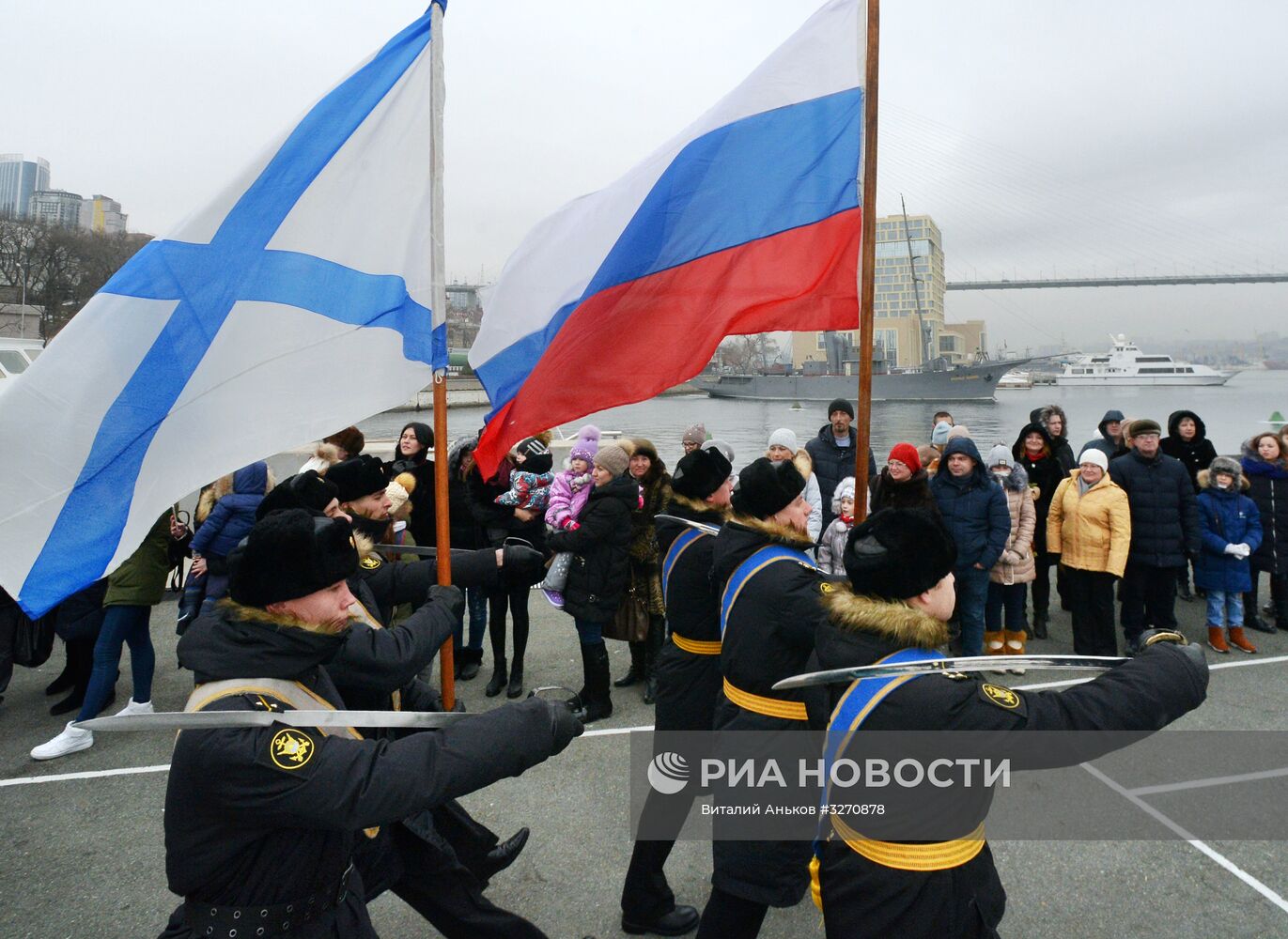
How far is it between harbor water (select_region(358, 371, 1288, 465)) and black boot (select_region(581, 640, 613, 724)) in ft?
40.2

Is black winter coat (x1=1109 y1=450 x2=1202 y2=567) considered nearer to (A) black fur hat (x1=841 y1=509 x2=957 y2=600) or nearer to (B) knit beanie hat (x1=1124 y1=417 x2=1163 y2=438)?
(B) knit beanie hat (x1=1124 y1=417 x2=1163 y2=438)

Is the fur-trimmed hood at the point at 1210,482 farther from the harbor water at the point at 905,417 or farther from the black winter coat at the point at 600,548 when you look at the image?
the harbor water at the point at 905,417

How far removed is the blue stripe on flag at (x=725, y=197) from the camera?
3277 mm

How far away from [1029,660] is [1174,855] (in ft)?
7.34

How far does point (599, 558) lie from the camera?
492cm

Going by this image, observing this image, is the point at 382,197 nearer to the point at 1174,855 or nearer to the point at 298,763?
the point at 298,763

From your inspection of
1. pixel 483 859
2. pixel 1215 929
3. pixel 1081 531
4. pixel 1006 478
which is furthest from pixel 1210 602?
A: pixel 483 859

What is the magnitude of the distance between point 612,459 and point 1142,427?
4.16m

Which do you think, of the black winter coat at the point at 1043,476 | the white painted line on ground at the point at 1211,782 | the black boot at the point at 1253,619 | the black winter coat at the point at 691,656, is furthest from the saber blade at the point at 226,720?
the black boot at the point at 1253,619

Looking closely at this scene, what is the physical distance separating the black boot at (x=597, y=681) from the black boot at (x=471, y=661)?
4.07ft

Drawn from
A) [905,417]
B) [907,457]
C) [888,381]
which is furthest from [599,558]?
[888,381]

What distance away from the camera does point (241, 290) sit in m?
2.70

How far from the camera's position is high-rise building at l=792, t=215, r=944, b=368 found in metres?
73.6

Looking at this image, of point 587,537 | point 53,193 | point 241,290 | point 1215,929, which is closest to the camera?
point 241,290
